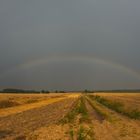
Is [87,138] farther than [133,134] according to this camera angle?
No

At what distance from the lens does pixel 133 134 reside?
1934 cm

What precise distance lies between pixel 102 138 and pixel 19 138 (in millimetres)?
5020

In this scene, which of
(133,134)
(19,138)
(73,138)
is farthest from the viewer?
(133,134)

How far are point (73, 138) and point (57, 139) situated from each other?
1.08 metres

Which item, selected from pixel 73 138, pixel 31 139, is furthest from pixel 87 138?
pixel 31 139

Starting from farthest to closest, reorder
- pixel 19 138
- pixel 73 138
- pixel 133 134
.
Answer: pixel 133 134, pixel 19 138, pixel 73 138

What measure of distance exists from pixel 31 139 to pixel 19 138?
3.68ft

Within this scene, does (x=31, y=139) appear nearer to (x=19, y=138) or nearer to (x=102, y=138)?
(x=19, y=138)

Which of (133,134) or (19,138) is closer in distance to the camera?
(19,138)

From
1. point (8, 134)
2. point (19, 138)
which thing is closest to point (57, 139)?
point (19, 138)

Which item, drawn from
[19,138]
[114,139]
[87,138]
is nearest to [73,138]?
[87,138]

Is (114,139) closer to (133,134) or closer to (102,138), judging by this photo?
(102,138)

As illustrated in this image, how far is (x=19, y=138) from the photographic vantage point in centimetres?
1816

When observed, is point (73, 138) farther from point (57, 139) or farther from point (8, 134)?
point (8, 134)
